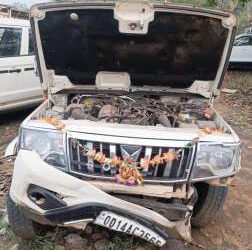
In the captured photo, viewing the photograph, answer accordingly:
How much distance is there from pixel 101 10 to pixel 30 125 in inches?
51.5

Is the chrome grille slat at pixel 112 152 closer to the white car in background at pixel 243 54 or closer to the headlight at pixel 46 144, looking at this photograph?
the headlight at pixel 46 144

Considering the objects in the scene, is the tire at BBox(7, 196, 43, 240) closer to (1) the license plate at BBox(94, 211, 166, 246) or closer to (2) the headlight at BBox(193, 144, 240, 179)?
(1) the license plate at BBox(94, 211, 166, 246)

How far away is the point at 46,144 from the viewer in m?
2.80

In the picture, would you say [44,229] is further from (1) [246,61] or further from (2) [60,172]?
(1) [246,61]

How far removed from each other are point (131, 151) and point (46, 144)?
2.00ft

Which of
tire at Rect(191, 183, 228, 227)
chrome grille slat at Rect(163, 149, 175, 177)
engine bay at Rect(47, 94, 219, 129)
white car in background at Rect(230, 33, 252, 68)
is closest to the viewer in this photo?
chrome grille slat at Rect(163, 149, 175, 177)

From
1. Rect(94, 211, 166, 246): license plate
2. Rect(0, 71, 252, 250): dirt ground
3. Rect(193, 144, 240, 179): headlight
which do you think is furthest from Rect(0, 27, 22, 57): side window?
Rect(193, 144, 240, 179): headlight

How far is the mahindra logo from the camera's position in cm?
270

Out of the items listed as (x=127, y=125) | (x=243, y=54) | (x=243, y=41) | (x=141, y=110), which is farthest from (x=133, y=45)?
(x=243, y=41)

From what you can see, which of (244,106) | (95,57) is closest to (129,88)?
(95,57)

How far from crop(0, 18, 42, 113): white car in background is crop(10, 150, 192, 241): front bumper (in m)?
3.72

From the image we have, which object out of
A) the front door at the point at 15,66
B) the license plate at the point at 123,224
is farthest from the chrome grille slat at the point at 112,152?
the front door at the point at 15,66

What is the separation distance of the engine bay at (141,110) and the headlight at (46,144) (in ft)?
2.16

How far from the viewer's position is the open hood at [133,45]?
3541 mm
